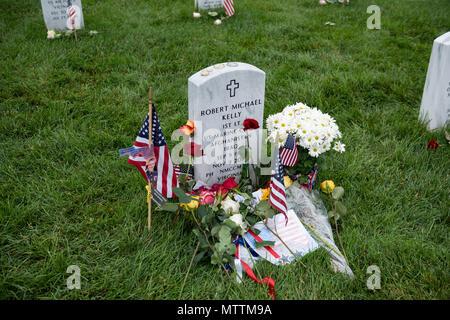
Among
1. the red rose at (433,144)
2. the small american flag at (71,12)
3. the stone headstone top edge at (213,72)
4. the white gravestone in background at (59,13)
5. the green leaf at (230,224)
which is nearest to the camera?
the green leaf at (230,224)

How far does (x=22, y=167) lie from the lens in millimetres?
2963

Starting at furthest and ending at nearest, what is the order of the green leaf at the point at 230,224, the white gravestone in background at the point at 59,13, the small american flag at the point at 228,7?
the small american flag at the point at 228,7
the white gravestone in background at the point at 59,13
the green leaf at the point at 230,224

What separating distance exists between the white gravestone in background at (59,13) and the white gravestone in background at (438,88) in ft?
15.3

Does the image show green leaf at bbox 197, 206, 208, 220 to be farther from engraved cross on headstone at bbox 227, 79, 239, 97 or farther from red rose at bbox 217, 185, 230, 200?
engraved cross on headstone at bbox 227, 79, 239, 97

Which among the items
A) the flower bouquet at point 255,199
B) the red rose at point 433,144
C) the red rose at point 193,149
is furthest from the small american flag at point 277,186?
the red rose at point 433,144

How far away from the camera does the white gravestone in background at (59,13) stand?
523 centimetres

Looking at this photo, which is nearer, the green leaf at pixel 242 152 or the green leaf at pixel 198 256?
the green leaf at pixel 198 256

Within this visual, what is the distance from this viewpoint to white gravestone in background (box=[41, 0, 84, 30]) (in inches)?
206

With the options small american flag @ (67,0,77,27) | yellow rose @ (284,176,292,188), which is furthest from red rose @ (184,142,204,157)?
small american flag @ (67,0,77,27)

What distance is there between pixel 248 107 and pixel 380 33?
4.05m

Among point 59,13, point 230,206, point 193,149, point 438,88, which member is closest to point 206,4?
point 59,13

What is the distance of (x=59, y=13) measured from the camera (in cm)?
532

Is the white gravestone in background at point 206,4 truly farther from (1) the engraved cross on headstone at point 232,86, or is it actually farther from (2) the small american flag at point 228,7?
(1) the engraved cross on headstone at point 232,86
